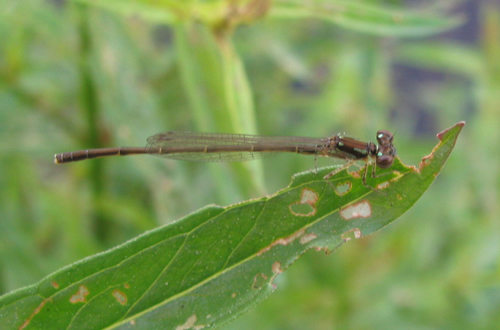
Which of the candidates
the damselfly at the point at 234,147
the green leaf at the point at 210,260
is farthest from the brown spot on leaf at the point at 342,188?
the damselfly at the point at 234,147

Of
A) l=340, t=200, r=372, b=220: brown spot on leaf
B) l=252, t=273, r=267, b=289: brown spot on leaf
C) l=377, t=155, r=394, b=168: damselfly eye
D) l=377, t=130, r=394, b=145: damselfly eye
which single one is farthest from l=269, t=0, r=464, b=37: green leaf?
l=252, t=273, r=267, b=289: brown spot on leaf

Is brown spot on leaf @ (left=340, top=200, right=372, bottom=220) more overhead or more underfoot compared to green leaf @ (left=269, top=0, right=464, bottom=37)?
more underfoot

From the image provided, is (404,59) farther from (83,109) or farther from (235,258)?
(235,258)

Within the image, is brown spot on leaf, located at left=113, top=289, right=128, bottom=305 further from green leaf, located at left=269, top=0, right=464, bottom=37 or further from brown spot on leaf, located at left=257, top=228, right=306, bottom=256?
green leaf, located at left=269, top=0, right=464, bottom=37

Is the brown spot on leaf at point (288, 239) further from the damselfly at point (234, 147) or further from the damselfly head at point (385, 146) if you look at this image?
the damselfly at point (234, 147)

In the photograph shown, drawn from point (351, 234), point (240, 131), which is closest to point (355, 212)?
point (351, 234)

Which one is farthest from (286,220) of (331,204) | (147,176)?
(147,176)

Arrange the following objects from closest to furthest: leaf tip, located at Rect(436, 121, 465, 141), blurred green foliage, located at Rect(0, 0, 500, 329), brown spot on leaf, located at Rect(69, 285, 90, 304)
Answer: brown spot on leaf, located at Rect(69, 285, 90, 304), leaf tip, located at Rect(436, 121, 465, 141), blurred green foliage, located at Rect(0, 0, 500, 329)
